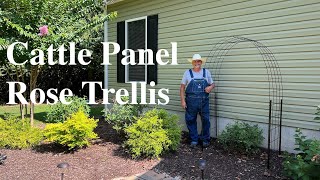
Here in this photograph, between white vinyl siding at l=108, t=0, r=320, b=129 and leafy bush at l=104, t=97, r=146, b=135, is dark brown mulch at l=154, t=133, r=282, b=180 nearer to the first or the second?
white vinyl siding at l=108, t=0, r=320, b=129

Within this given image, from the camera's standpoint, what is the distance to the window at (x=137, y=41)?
724 cm

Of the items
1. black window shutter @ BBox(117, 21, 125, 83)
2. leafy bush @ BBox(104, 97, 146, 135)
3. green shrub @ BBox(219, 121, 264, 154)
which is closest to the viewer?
green shrub @ BBox(219, 121, 264, 154)

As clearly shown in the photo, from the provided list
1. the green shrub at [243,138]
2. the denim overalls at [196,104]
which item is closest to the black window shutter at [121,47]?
the denim overalls at [196,104]

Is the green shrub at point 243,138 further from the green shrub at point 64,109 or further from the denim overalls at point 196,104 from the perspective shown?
the green shrub at point 64,109

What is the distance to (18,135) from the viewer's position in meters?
5.56

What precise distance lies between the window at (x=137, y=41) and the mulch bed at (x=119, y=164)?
7.98ft

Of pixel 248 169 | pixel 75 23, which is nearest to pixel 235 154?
pixel 248 169

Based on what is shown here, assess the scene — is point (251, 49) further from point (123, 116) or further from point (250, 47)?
point (123, 116)

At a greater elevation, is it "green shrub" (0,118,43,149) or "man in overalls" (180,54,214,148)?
"man in overalls" (180,54,214,148)

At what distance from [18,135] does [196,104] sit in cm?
310

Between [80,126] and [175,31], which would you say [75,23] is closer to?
[175,31]

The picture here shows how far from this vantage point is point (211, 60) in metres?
6.04

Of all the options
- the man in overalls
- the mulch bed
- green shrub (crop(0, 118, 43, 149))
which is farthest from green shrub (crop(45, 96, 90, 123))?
the man in overalls

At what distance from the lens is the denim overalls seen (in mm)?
5398
